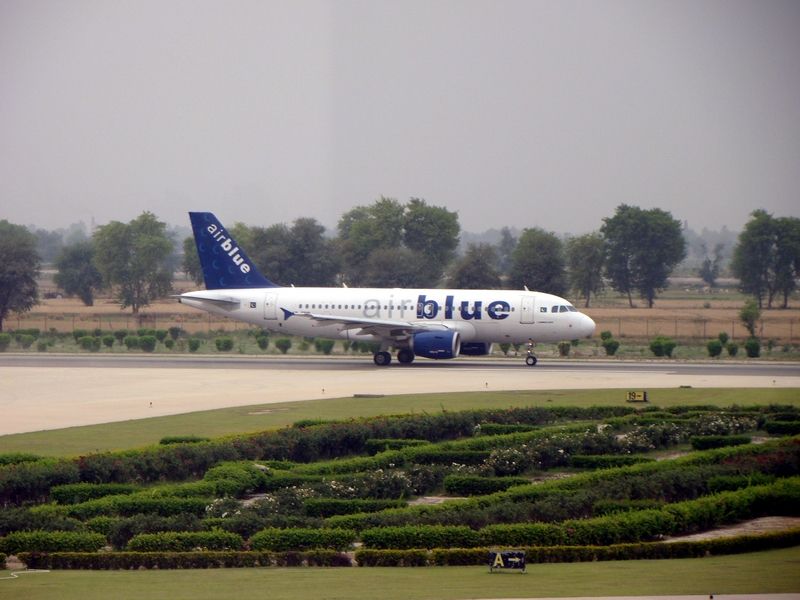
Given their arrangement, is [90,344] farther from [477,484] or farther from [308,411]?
[477,484]

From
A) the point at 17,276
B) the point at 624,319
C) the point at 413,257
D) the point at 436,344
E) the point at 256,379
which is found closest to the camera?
the point at 256,379

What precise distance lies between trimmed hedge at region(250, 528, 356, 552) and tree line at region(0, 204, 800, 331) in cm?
7923

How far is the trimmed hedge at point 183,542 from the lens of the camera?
23453 millimetres

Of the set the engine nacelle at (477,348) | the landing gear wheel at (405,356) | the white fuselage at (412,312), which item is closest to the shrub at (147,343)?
the white fuselage at (412,312)

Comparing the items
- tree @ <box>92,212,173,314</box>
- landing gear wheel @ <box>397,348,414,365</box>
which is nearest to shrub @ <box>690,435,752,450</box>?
landing gear wheel @ <box>397,348,414,365</box>

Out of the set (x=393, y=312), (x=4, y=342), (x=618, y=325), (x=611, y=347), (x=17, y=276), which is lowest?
(x=4, y=342)

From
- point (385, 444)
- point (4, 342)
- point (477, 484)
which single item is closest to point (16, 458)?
point (385, 444)

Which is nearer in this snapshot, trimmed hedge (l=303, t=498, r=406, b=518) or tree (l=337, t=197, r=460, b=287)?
trimmed hedge (l=303, t=498, r=406, b=518)

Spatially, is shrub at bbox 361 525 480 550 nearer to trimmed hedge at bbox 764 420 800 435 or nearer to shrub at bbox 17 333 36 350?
trimmed hedge at bbox 764 420 800 435

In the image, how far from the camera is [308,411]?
4475 centimetres

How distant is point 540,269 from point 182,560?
8675cm

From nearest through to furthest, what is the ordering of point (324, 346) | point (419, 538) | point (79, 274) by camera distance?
point (419, 538), point (324, 346), point (79, 274)

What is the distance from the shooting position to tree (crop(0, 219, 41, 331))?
10050 centimetres

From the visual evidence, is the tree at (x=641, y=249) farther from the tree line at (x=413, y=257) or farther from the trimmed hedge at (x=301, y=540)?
the trimmed hedge at (x=301, y=540)
